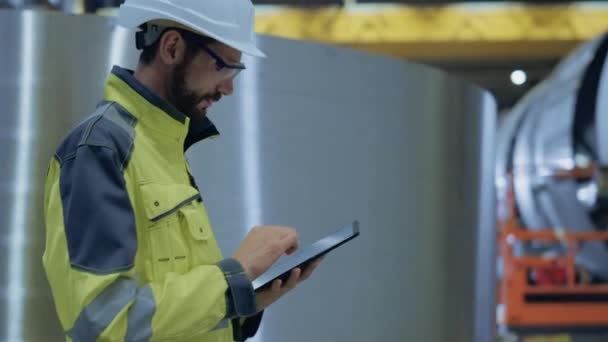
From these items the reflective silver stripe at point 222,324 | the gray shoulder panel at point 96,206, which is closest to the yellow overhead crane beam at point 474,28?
the reflective silver stripe at point 222,324

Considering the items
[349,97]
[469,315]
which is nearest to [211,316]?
[349,97]

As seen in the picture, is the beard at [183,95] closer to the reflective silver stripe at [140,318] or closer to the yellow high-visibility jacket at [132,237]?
the yellow high-visibility jacket at [132,237]

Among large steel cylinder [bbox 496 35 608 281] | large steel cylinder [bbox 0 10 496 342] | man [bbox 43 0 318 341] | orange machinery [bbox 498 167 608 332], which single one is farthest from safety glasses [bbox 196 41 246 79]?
large steel cylinder [bbox 496 35 608 281]

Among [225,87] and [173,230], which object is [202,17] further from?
[173,230]

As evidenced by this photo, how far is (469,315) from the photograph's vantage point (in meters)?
3.14

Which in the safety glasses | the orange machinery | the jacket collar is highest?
the safety glasses

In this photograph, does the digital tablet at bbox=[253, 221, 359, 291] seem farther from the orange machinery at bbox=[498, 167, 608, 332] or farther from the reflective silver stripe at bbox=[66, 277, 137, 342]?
the orange machinery at bbox=[498, 167, 608, 332]

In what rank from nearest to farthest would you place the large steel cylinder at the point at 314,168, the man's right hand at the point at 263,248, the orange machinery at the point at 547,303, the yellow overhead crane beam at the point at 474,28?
the man's right hand at the point at 263,248
the large steel cylinder at the point at 314,168
the orange machinery at the point at 547,303
the yellow overhead crane beam at the point at 474,28

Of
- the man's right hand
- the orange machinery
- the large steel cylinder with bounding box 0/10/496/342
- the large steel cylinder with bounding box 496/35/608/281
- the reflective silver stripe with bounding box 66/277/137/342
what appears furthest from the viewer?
the large steel cylinder with bounding box 496/35/608/281

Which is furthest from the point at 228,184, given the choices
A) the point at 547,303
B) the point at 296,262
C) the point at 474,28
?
the point at 474,28

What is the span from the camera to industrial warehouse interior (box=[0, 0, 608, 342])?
1222 mm

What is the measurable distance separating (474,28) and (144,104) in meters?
11.9

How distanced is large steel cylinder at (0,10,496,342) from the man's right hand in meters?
0.96

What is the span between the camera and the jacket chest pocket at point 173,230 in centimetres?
127
